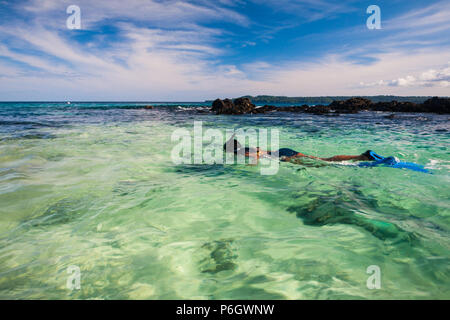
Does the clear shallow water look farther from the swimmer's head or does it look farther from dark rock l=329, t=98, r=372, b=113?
dark rock l=329, t=98, r=372, b=113

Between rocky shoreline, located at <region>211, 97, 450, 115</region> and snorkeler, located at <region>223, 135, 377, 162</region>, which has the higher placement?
rocky shoreline, located at <region>211, 97, 450, 115</region>

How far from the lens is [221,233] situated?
9.94 ft

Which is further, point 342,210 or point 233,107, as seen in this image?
point 233,107

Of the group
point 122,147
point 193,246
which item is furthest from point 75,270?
point 122,147

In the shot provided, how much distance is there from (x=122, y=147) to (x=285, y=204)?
7114 mm

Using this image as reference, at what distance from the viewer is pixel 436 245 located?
105 inches

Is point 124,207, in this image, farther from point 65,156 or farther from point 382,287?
point 65,156

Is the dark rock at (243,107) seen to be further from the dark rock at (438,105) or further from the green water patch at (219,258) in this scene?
the green water patch at (219,258)

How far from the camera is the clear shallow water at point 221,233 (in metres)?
2.11

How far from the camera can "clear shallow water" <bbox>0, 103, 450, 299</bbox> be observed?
2.11 m
